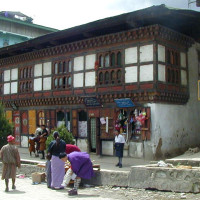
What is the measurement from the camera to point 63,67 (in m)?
20.7

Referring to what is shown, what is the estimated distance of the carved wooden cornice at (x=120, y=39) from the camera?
1656 cm

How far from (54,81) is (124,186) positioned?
38.8ft

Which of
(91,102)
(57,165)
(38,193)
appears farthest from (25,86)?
(38,193)

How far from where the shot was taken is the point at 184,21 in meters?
17.2

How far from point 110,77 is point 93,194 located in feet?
29.3

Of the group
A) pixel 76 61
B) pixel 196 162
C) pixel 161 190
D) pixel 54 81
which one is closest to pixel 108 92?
pixel 76 61

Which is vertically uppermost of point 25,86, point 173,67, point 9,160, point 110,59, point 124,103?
point 110,59

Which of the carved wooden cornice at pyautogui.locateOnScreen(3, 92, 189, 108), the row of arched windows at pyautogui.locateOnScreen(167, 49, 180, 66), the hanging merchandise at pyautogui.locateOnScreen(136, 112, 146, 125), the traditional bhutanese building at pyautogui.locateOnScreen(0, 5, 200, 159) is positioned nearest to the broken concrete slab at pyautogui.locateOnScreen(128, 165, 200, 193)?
the traditional bhutanese building at pyautogui.locateOnScreen(0, 5, 200, 159)

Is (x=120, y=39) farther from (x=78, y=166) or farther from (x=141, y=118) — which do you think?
(x=78, y=166)

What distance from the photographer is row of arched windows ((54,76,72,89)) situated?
20.3 m

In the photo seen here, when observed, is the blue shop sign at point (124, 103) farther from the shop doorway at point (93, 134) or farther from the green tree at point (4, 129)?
the green tree at point (4, 129)

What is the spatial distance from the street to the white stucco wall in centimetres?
654

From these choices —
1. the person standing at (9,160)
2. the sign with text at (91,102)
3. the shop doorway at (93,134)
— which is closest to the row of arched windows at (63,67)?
the sign with text at (91,102)

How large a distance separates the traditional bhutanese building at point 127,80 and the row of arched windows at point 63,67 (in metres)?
0.06
